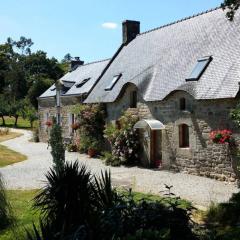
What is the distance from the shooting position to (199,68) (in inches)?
651

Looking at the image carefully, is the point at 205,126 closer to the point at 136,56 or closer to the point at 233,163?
the point at 233,163

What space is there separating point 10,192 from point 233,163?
755 centimetres

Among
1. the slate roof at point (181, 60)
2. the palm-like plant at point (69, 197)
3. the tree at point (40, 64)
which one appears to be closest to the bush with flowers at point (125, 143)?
the slate roof at point (181, 60)

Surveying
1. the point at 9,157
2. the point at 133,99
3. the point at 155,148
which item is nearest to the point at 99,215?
the point at 155,148

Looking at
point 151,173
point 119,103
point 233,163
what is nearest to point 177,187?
point 233,163

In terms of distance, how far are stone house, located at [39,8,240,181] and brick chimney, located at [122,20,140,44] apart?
8.34 ft

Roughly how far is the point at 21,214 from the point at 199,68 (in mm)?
9470

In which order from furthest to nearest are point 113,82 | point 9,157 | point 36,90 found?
point 36,90 < point 9,157 < point 113,82

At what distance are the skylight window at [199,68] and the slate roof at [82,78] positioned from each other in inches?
395

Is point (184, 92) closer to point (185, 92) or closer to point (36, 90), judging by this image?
point (185, 92)

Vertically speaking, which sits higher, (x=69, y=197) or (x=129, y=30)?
(x=129, y=30)

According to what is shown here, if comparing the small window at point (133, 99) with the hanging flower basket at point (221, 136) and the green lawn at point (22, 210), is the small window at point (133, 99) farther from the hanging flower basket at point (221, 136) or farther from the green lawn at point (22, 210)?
the green lawn at point (22, 210)

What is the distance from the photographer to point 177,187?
13.7m

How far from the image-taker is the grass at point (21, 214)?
846 centimetres
